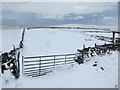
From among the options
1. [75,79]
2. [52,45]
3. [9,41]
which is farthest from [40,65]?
[9,41]

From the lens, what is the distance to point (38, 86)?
7.10 meters

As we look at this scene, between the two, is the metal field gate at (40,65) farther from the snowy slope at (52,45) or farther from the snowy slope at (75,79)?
the snowy slope at (52,45)

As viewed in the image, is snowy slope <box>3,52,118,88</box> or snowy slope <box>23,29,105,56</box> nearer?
snowy slope <box>3,52,118,88</box>

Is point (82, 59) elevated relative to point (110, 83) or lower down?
elevated

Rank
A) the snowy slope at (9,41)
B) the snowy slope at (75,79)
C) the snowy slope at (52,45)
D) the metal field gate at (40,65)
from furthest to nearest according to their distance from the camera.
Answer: the snowy slope at (9,41), the snowy slope at (52,45), the metal field gate at (40,65), the snowy slope at (75,79)

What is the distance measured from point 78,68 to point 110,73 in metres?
2.47

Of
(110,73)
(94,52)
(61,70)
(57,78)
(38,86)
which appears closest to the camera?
(38,86)

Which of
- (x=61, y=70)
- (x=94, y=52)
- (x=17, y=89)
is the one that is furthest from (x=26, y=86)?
(x=94, y=52)

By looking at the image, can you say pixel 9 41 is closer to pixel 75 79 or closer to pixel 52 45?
pixel 52 45

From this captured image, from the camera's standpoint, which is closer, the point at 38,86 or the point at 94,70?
the point at 38,86

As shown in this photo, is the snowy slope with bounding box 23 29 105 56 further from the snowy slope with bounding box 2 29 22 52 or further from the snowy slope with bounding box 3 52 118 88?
the snowy slope with bounding box 3 52 118 88

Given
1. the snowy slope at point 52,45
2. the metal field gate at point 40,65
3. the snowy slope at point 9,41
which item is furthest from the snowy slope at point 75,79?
the snowy slope at point 9,41

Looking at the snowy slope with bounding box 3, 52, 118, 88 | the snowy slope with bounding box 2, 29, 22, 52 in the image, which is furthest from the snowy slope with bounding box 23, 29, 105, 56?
the snowy slope with bounding box 3, 52, 118, 88

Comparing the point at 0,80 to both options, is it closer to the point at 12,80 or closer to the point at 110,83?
the point at 12,80
